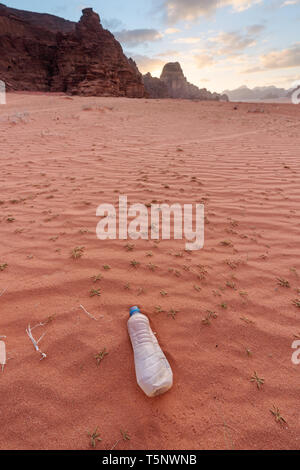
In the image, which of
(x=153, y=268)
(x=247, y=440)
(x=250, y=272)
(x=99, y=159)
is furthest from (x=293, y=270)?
(x=99, y=159)

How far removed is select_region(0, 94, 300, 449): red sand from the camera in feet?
3.60

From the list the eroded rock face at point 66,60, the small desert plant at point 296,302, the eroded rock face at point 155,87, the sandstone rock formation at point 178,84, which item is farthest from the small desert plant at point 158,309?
the sandstone rock formation at point 178,84

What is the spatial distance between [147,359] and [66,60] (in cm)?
3466

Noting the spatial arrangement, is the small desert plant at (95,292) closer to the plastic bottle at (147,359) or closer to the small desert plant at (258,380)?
the plastic bottle at (147,359)

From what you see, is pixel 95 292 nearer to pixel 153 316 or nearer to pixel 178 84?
pixel 153 316

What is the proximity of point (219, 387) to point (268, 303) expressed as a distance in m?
0.76

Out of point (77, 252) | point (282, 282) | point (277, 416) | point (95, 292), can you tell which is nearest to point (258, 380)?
point (277, 416)

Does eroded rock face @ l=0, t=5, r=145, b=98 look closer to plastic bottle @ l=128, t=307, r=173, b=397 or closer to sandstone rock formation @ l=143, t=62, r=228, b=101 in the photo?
plastic bottle @ l=128, t=307, r=173, b=397

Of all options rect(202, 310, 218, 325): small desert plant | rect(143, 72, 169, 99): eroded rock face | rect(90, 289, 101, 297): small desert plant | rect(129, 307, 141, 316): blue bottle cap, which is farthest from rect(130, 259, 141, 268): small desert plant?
rect(143, 72, 169, 99): eroded rock face

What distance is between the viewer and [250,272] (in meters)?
1.96

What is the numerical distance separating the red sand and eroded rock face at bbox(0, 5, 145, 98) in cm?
2563

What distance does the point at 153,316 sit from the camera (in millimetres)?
1588

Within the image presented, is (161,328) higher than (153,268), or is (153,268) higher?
(153,268)

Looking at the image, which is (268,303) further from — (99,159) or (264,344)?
(99,159)
